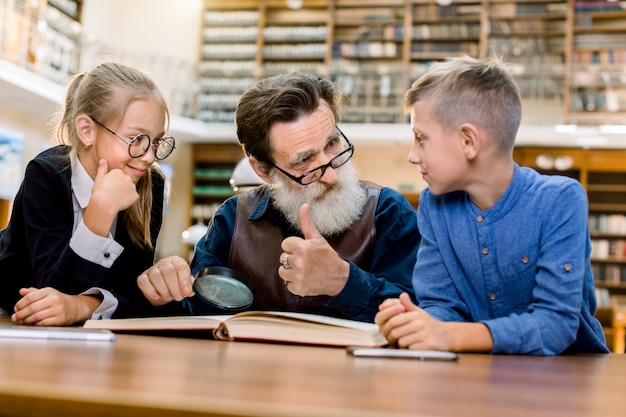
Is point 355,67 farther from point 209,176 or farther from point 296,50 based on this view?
point 209,176

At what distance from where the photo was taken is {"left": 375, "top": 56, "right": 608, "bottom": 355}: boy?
4.36 ft

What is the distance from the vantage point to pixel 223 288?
1.56 m

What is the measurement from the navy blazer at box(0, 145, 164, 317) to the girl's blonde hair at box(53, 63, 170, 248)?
0.13ft

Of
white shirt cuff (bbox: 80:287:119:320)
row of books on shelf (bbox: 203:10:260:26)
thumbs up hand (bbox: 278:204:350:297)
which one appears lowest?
white shirt cuff (bbox: 80:287:119:320)

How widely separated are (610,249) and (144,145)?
390 inches

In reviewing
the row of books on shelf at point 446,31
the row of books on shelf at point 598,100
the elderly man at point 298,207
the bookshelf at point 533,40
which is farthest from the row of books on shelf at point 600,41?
the elderly man at point 298,207

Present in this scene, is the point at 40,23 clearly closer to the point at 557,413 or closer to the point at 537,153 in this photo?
the point at 537,153

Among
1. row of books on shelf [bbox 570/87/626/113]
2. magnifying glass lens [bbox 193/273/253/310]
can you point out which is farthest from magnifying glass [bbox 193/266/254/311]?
row of books on shelf [bbox 570/87/626/113]

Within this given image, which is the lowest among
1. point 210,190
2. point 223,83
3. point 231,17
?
point 210,190

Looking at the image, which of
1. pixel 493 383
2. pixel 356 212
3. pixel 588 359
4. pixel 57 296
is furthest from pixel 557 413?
pixel 356 212

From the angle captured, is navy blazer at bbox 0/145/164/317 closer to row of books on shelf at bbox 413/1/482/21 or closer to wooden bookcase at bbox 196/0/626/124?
wooden bookcase at bbox 196/0/626/124

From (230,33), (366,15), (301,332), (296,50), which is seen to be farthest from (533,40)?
(301,332)

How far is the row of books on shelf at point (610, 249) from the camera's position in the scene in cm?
1046

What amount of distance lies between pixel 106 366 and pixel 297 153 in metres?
1.24
